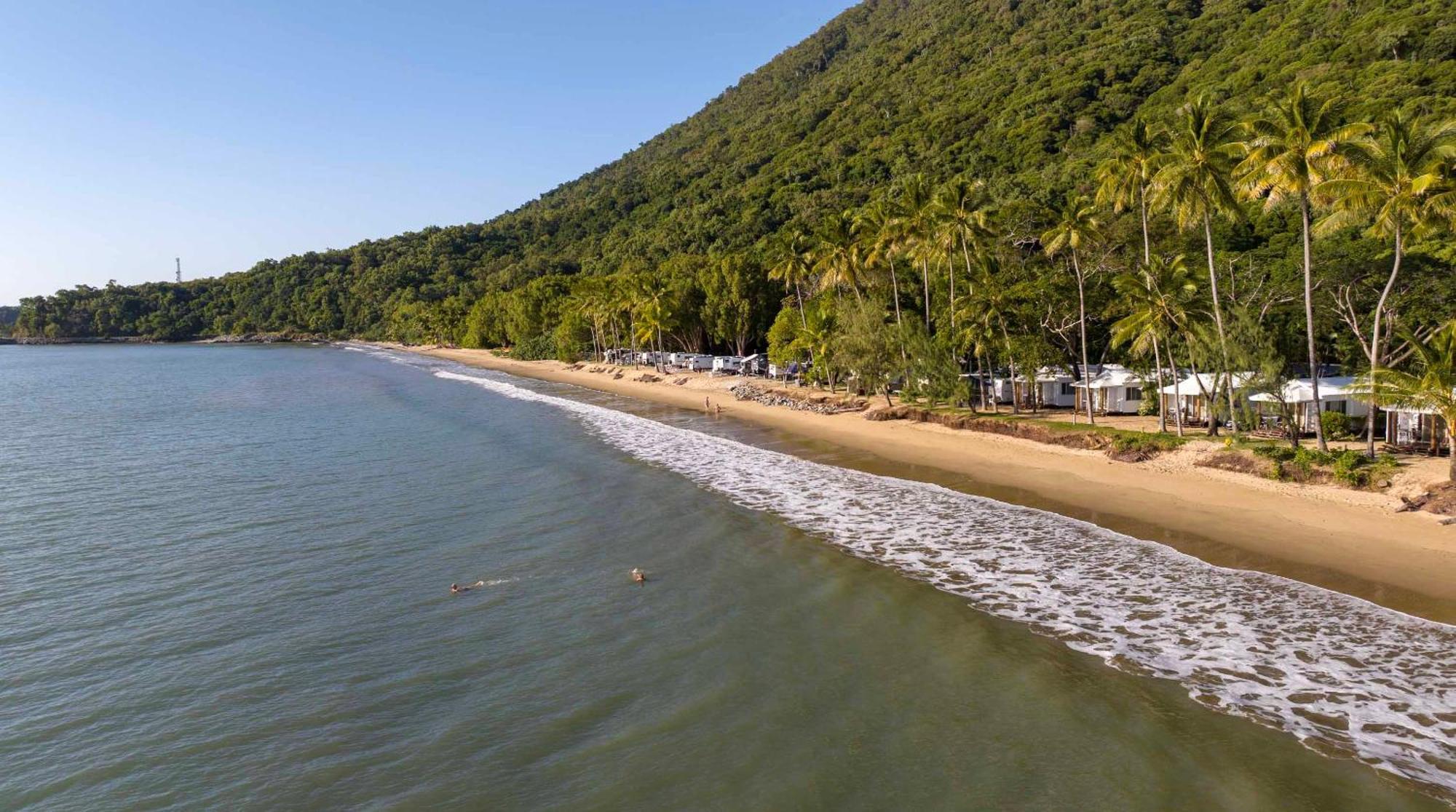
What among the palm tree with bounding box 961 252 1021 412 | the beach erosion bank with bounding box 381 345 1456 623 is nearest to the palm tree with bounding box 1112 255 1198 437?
the beach erosion bank with bounding box 381 345 1456 623

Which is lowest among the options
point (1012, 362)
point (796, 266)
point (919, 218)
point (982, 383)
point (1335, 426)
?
point (1335, 426)

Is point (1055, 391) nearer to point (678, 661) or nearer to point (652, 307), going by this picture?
point (678, 661)

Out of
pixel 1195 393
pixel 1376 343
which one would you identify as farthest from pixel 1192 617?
pixel 1195 393

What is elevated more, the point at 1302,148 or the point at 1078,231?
the point at 1302,148

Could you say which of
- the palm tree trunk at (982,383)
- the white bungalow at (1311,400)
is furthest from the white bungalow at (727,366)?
the white bungalow at (1311,400)

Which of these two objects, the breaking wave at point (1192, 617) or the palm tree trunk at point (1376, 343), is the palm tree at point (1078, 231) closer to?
the palm tree trunk at point (1376, 343)

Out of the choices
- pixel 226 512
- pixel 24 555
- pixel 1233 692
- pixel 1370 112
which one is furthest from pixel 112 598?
pixel 1370 112

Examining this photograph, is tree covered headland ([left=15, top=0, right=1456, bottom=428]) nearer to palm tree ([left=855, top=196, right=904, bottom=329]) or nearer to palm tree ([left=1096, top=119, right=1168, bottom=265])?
palm tree ([left=1096, top=119, right=1168, bottom=265])
